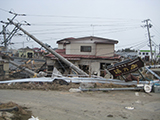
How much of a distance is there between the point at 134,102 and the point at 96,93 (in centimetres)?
284

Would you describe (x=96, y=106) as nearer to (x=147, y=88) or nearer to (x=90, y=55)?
(x=147, y=88)

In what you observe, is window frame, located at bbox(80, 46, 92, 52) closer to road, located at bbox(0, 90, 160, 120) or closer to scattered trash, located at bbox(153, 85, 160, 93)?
road, located at bbox(0, 90, 160, 120)

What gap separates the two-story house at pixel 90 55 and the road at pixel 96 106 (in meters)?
9.93

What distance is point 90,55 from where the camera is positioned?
21.7m

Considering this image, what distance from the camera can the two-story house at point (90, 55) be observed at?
2062 cm

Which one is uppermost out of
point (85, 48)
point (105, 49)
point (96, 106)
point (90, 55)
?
point (85, 48)

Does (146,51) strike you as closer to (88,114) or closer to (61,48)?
(61,48)

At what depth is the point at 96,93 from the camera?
1045 centimetres

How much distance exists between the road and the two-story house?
391 inches

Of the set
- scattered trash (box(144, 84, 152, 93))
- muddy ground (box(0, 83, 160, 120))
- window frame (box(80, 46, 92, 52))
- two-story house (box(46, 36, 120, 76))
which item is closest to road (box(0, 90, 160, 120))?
muddy ground (box(0, 83, 160, 120))

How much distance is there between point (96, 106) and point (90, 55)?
47.0ft

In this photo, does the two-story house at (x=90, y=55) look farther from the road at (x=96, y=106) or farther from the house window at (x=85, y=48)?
the road at (x=96, y=106)

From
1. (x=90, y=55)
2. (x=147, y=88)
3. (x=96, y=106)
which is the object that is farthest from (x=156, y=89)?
(x=90, y=55)

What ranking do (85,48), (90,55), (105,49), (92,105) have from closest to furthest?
(92,105)
(105,49)
(90,55)
(85,48)
